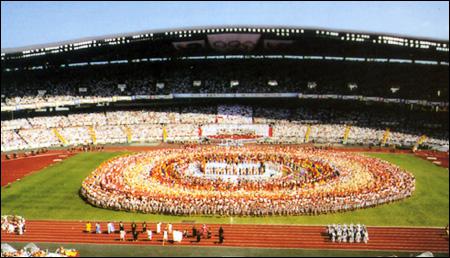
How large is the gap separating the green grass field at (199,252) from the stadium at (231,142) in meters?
0.15

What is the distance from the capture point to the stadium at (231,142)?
86.9 ft

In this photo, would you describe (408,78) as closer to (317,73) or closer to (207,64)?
(317,73)

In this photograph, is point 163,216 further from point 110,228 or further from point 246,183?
point 246,183

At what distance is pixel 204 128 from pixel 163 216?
3892cm

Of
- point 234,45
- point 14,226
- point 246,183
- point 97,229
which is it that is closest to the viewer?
point 97,229

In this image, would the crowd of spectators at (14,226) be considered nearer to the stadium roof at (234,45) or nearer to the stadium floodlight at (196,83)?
the stadium roof at (234,45)

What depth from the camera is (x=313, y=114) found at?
7150 cm

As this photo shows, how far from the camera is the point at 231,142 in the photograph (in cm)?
6109

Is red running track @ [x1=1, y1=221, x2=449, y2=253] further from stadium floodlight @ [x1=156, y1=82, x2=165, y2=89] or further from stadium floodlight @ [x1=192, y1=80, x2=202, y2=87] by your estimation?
stadium floodlight @ [x1=192, y1=80, x2=202, y2=87]

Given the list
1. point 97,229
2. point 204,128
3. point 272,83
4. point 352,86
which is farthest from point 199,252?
point 352,86

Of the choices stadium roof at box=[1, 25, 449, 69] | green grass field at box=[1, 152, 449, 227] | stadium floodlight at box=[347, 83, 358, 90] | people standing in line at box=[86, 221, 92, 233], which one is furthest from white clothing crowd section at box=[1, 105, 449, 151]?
people standing in line at box=[86, 221, 92, 233]

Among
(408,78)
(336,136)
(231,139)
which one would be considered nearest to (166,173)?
(231,139)

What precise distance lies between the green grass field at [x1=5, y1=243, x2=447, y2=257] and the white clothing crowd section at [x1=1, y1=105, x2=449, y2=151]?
4019 cm

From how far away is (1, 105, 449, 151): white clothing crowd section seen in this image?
6234 centimetres
